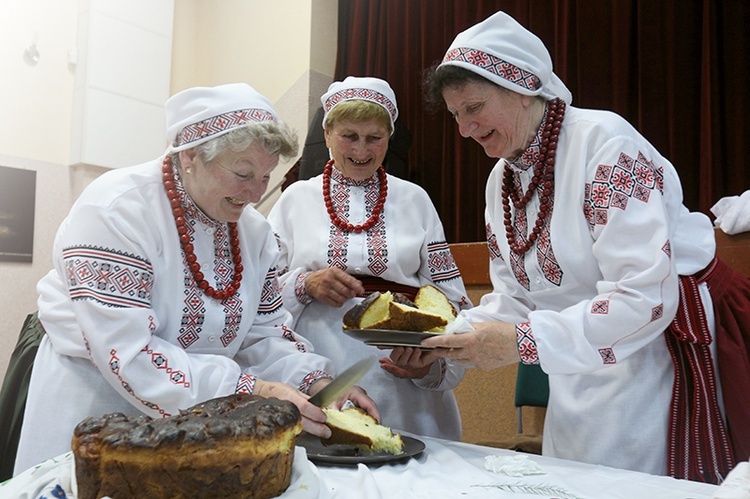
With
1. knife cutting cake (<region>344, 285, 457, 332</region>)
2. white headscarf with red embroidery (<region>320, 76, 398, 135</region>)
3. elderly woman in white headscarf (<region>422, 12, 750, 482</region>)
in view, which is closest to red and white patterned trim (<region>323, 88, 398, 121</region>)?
white headscarf with red embroidery (<region>320, 76, 398, 135</region>)

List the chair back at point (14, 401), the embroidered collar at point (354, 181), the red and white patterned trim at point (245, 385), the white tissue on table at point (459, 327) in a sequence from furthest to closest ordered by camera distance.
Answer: the embroidered collar at point (354, 181) < the chair back at point (14, 401) < the white tissue on table at point (459, 327) < the red and white patterned trim at point (245, 385)

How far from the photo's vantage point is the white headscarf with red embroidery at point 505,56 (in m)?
1.82

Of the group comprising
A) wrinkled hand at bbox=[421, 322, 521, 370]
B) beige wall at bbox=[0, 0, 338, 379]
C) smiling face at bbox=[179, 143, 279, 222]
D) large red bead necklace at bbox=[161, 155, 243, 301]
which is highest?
beige wall at bbox=[0, 0, 338, 379]

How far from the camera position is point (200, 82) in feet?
A: 19.8

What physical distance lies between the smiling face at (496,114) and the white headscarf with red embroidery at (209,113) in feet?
1.86

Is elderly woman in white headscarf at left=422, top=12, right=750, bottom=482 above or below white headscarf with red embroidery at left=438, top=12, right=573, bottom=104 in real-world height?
below

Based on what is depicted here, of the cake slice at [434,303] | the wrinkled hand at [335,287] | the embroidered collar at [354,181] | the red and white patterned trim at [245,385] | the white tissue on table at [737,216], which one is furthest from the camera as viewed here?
the white tissue on table at [737,216]

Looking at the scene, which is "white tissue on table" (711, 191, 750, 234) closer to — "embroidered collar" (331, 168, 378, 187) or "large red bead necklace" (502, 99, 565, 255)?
"large red bead necklace" (502, 99, 565, 255)

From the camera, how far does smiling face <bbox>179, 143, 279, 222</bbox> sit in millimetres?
1711

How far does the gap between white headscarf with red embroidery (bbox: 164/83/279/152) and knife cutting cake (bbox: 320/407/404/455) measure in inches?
30.4

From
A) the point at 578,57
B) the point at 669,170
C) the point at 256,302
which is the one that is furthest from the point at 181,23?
the point at 669,170

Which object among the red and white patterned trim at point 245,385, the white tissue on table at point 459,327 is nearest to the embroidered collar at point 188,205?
the red and white patterned trim at point 245,385

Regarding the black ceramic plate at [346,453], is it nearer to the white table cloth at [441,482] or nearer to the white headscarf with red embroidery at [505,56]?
the white table cloth at [441,482]

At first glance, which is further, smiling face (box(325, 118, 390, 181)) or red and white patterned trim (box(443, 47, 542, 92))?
smiling face (box(325, 118, 390, 181))
